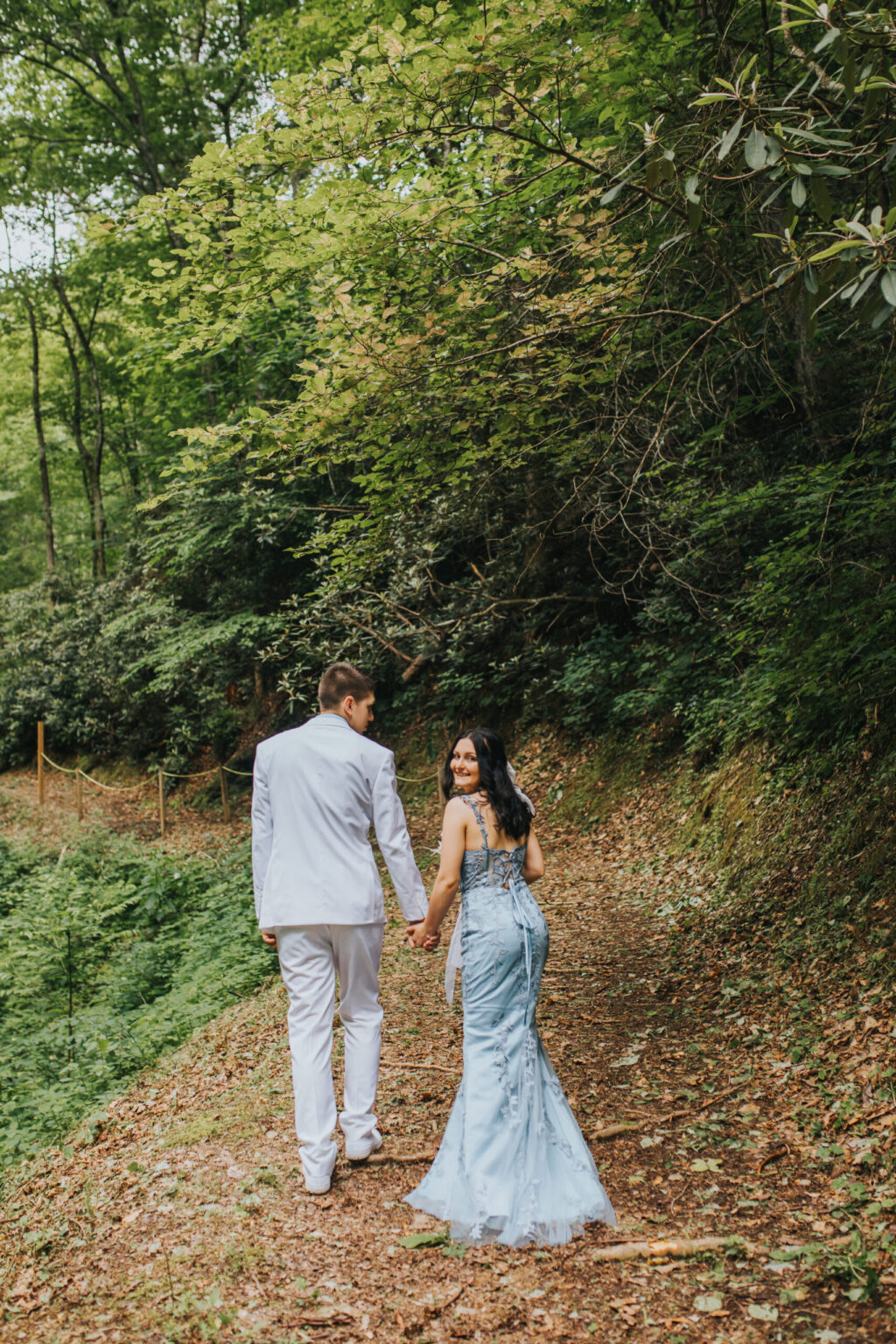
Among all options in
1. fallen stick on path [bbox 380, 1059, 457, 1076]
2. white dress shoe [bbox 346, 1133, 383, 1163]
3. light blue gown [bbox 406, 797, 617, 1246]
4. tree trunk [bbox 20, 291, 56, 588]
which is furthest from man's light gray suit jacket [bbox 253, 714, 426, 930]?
tree trunk [bbox 20, 291, 56, 588]

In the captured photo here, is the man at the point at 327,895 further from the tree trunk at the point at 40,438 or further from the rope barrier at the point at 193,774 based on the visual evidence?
the tree trunk at the point at 40,438

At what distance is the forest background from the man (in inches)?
99.1

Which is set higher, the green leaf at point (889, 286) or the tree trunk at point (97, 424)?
the tree trunk at point (97, 424)

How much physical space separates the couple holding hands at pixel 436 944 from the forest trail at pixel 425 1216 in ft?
0.61

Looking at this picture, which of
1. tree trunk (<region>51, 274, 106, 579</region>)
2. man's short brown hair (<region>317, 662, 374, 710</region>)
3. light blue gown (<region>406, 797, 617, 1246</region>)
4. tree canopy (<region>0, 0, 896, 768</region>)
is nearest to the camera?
light blue gown (<region>406, 797, 617, 1246</region>)

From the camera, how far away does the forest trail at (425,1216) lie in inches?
115

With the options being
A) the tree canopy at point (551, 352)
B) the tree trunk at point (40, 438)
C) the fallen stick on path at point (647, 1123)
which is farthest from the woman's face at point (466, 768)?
Answer: the tree trunk at point (40, 438)

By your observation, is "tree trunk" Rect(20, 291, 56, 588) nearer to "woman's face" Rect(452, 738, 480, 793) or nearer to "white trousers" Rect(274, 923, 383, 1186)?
"white trousers" Rect(274, 923, 383, 1186)

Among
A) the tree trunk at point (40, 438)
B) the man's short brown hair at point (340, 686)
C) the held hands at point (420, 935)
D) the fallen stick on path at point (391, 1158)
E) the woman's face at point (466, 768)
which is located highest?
the tree trunk at point (40, 438)

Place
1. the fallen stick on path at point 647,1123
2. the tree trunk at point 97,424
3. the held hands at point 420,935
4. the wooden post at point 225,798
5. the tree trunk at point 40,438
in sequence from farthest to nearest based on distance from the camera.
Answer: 1. the tree trunk at point 40,438
2. the tree trunk at point 97,424
3. the wooden post at point 225,798
4. the fallen stick on path at point 647,1123
5. the held hands at point 420,935

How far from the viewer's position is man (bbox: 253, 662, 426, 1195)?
373cm

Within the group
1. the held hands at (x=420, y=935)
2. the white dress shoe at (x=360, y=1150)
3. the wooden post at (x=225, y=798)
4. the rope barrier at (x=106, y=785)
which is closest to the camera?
the held hands at (x=420, y=935)

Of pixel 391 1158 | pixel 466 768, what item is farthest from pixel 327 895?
pixel 391 1158

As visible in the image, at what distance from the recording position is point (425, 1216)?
3516 mm
